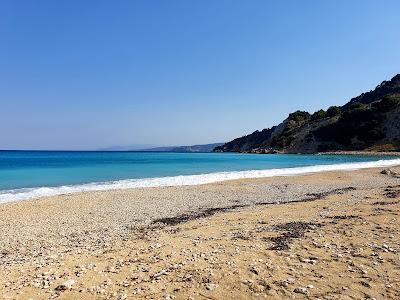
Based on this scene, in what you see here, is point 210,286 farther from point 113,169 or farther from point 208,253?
point 113,169

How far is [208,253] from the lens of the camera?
A: 1038cm

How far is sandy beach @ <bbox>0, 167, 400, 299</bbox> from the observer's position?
802 centimetres

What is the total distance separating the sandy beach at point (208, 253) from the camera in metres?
8.02

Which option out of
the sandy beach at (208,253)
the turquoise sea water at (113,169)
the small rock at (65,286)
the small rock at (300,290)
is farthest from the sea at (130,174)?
the small rock at (300,290)

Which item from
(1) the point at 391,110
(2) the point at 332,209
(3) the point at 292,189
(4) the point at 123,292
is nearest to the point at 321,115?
(1) the point at 391,110

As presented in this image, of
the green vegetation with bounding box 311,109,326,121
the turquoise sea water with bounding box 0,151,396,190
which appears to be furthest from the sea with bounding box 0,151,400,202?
the green vegetation with bounding box 311,109,326,121

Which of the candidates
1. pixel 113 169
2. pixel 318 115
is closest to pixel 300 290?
pixel 113 169

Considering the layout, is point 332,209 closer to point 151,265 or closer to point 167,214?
point 167,214

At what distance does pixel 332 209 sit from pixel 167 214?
7942mm

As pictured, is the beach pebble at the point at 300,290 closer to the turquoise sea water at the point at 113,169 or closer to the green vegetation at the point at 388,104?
the turquoise sea water at the point at 113,169

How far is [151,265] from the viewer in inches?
382

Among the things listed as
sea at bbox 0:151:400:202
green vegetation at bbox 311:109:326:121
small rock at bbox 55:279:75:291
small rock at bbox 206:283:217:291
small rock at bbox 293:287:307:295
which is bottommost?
sea at bbox 0:151:400:202

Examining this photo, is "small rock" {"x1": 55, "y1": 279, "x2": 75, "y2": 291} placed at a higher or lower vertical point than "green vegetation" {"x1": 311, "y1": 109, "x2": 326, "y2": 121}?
lower

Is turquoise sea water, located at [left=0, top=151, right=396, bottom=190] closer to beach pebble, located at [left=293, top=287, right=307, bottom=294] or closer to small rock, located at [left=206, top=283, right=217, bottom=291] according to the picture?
small rock, located at [left=206, top=283, right=217, bottom=291]
